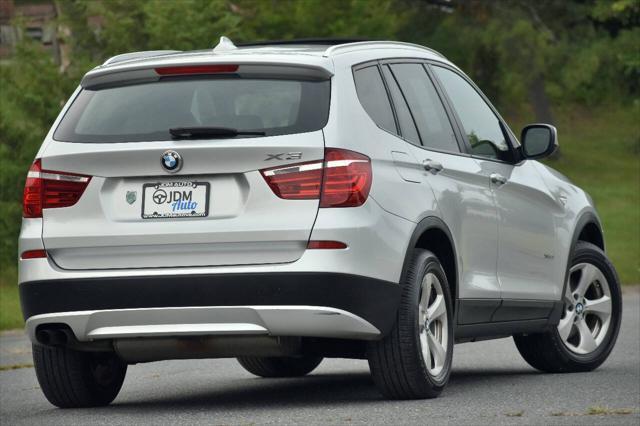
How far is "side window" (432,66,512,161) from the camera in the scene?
Answer: 9375 millimetres

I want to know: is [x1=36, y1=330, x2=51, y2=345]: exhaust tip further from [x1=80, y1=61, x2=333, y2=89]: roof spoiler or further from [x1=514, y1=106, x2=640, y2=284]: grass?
[x1=514, y1=106, x2=640, y2=284]: grass

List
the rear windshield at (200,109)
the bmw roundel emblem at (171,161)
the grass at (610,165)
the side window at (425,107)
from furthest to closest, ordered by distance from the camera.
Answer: the grass at (610,165) < the side window at (425,107) < the rear windshield at (200,109) < the bmw roundel emblem at (171,161)

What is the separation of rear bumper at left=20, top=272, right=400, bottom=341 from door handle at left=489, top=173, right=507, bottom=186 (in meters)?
1.67

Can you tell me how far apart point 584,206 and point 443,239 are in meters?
2.31

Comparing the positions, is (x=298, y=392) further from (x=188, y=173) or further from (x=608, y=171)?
(x=608, y=171)

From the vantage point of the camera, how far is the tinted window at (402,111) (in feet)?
27.8

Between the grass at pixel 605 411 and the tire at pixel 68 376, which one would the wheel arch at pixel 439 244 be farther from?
the tire at pixel 68 376

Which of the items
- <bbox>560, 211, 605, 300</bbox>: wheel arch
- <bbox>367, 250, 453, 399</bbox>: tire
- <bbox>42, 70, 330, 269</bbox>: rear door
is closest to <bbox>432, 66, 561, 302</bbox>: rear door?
<bbox>560, 211, 605, 300</bbox>: wheel arch

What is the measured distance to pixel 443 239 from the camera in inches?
340

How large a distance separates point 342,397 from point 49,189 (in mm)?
1933

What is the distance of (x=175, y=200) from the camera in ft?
25.5

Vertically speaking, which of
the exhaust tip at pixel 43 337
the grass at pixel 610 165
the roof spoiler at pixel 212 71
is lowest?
the grass at pixel 610 165

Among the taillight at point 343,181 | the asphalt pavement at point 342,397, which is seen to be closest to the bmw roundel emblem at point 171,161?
the taillight at point 343,181

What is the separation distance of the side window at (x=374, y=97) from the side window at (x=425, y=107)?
0.93ft
